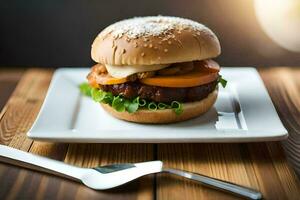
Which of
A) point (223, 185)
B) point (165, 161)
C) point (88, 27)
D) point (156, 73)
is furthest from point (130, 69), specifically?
point (88, 27)

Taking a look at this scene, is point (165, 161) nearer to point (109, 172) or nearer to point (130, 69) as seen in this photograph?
point (109, 172)

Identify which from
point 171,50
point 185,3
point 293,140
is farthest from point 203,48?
point 185,3

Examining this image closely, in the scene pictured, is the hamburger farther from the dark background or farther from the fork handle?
the dark background

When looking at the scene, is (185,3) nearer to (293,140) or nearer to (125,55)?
(125,55)

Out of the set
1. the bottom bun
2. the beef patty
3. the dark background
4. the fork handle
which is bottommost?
the dark background

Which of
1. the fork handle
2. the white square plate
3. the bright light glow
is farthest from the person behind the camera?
the bright light glow

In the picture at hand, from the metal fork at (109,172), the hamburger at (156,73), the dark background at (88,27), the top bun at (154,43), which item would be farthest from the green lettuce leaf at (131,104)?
the dark background at (88,27)

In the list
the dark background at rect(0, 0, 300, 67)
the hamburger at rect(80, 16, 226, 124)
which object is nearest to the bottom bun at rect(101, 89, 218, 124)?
the hamburger at rect(80, 16, 226, 124)
